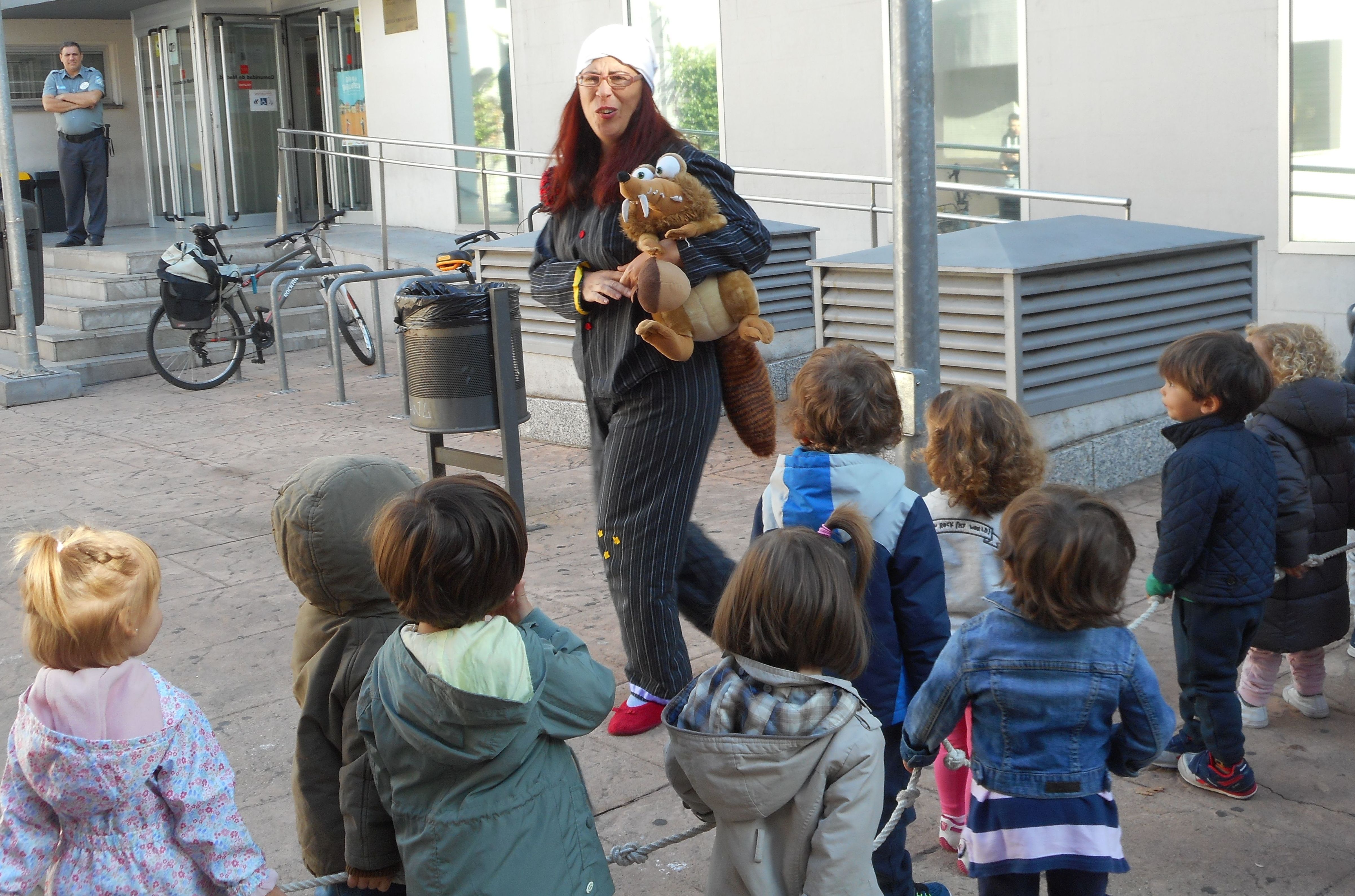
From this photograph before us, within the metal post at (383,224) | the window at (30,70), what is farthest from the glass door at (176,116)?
the metal post at (383,224)

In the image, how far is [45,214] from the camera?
1867cm

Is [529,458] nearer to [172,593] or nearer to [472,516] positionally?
[172,593]

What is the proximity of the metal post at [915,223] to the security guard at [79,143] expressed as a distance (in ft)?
39.5

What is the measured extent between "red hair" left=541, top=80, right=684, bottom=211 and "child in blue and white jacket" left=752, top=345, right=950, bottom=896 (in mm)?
1000

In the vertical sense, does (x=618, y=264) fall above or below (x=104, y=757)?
above

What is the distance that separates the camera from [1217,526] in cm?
329

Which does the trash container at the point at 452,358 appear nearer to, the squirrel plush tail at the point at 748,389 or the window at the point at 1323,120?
the squirrel plush tail at the point at 748,389

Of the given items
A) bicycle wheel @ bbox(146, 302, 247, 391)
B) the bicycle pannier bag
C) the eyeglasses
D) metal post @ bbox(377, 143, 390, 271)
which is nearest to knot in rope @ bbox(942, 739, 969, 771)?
the eyeglasses

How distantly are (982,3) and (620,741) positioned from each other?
774cm

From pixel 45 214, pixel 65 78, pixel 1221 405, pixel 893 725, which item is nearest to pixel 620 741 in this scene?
pixel 893 725

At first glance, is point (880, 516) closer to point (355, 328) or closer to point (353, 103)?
point (355, 328)

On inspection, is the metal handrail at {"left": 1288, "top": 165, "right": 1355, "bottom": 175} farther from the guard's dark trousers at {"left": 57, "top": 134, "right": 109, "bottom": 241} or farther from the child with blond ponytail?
the guard's dark trousers at {"left": 57, "top": 134, "right": 109, "bottom": 241}

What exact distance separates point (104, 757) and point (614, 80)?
2.27m

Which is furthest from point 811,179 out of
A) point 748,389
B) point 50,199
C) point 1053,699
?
point 50,199
